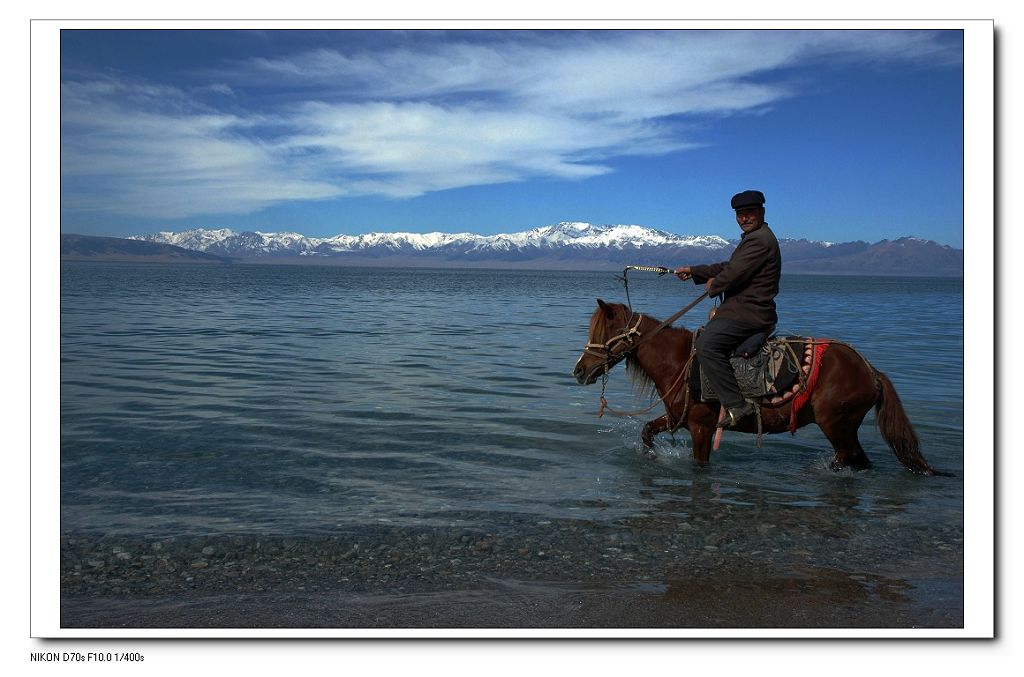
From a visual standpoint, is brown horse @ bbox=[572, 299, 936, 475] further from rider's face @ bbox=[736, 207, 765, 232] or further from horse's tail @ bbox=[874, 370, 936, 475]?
rider's face @ bbox=[736, 207, 765, 232]

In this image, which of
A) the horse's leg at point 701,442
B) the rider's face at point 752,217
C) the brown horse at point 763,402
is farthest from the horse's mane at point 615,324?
the rider's face at point 752,217

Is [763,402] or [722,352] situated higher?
[722,352]

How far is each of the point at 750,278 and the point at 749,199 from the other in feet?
2.76

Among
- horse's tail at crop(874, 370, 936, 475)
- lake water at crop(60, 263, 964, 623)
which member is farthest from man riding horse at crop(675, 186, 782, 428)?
horse's tail at crop(874, 370, 936, 475)

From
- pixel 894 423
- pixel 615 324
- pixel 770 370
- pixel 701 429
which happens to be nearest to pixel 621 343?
pixel 615 324

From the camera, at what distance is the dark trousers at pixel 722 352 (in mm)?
8789

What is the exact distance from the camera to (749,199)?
8.36 meters

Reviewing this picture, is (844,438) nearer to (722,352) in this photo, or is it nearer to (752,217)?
(722,352)

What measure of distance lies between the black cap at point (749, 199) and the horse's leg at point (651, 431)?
9.90 ft

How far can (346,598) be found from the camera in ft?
20.7

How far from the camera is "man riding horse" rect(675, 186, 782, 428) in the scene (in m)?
8.35
